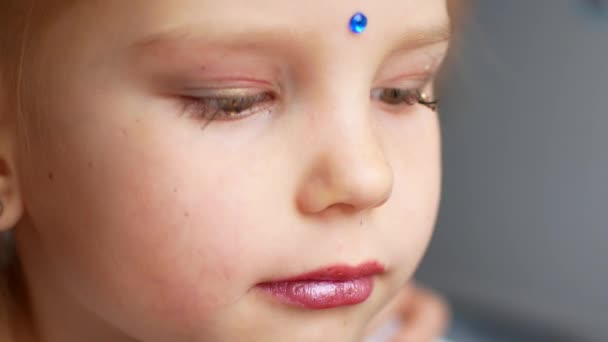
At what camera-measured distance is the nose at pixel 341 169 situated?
2.22 ft

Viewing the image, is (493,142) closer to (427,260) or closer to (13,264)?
(427,260)

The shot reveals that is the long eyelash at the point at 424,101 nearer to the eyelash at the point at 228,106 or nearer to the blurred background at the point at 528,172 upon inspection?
the eyelash at the point at 228,106

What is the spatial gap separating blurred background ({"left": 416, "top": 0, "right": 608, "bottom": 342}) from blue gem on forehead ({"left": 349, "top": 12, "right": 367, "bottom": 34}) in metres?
0.49

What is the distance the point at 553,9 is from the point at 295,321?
0.64m

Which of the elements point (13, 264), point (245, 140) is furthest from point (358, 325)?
point (13, 264)

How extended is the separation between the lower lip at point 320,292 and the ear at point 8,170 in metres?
0.23

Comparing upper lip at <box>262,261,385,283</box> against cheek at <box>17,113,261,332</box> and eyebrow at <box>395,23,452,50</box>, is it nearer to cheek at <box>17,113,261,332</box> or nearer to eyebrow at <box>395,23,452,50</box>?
cheek at <box>17,113,261,332</box>

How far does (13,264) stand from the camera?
0.95 metres

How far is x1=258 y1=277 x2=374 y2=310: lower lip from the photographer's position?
71 cm

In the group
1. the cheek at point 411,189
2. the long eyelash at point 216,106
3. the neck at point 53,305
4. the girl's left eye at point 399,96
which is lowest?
the neck at point 53,305

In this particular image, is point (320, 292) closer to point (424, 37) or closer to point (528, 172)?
point (424, 37)

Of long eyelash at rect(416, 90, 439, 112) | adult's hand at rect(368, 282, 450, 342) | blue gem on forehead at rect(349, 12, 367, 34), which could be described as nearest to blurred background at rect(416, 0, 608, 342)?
adult's hand at rect(368, 282, 450, 342)

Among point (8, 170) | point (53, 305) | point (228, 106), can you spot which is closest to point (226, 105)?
point (228, 106)

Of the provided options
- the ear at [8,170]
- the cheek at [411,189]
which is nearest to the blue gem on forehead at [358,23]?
the cheek at [411,189]
